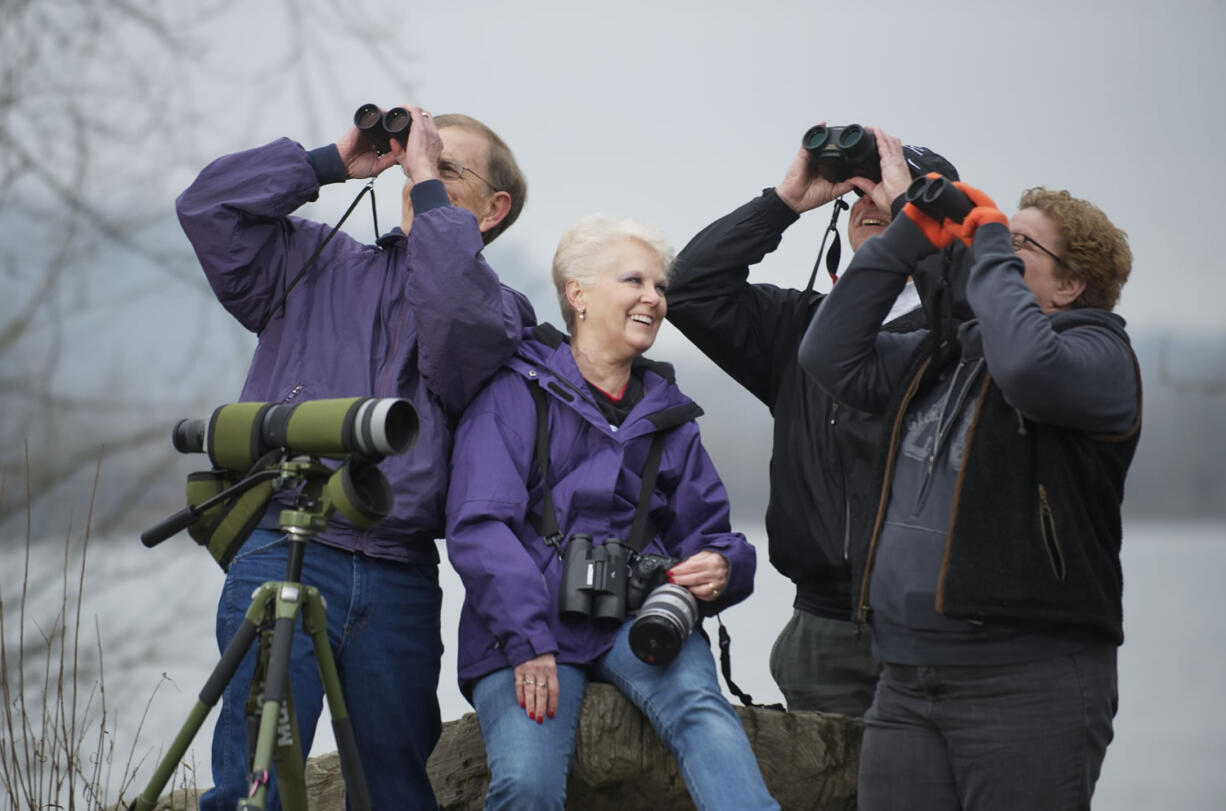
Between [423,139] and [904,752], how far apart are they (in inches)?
51.7

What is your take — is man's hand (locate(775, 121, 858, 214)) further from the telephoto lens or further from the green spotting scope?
the green spotting scope

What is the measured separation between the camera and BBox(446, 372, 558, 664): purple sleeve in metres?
2.02

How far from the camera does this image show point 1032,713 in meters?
1.73

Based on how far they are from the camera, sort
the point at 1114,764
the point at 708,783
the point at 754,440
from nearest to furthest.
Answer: the point at 708,783, the point at 1114,764, the point at 754,440

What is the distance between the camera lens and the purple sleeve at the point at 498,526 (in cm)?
202

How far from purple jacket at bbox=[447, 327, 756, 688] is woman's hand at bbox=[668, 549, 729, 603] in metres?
0.05

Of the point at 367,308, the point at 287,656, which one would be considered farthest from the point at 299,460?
the point at 367,308

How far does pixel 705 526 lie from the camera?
225cm

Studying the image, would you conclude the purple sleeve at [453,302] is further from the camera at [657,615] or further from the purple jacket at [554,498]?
the camera at [657,615]

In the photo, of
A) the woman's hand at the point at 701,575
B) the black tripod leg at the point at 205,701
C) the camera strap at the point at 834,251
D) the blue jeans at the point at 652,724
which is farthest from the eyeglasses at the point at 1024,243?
the black tripod leg at the point at 205,701

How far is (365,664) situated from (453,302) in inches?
24.2

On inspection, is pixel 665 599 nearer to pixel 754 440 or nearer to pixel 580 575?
pixel 580 575

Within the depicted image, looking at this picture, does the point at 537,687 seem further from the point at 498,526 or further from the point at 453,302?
the point at 453,302

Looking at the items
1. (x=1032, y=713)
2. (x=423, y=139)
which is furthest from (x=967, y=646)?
(x=423, y=139)
